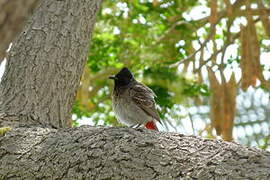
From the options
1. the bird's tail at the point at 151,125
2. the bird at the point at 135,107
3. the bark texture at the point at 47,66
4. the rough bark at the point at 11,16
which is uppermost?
the rough bark at the point at 11,16

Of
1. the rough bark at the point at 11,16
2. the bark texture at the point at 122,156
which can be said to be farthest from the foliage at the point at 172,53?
the rough bark at the point at 11,16

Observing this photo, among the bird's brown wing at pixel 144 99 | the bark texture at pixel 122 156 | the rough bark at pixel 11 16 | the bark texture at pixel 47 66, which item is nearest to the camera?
the rough bark at pixel 11 16

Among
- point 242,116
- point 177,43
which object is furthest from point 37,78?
point 242,116

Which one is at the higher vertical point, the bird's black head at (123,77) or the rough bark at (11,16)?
the rough bark at (11,16)

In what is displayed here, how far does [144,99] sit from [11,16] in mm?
4171

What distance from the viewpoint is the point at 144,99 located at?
5.18 m

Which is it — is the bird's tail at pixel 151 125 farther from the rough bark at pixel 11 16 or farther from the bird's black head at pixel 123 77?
the rough bark at pixel 11 16

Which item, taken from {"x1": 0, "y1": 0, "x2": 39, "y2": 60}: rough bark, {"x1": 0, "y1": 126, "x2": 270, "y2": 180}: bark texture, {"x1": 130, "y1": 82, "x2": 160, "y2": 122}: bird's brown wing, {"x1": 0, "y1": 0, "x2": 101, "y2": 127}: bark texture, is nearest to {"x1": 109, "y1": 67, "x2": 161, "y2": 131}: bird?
{"x1": 130, "y1": 82, "x2": 160, "y2": 122}: bird's brown wing

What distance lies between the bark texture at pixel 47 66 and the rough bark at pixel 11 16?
2.05 meters

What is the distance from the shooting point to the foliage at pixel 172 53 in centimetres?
527

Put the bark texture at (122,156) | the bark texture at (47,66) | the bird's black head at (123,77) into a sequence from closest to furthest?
the bark texture at (122,156)
the bark texture at (47,66)
the bird's black head at (123,77)

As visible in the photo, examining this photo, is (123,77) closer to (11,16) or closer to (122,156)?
(122,156)

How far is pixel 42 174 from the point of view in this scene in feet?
8.25

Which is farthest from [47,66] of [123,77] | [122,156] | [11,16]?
[11,16]
